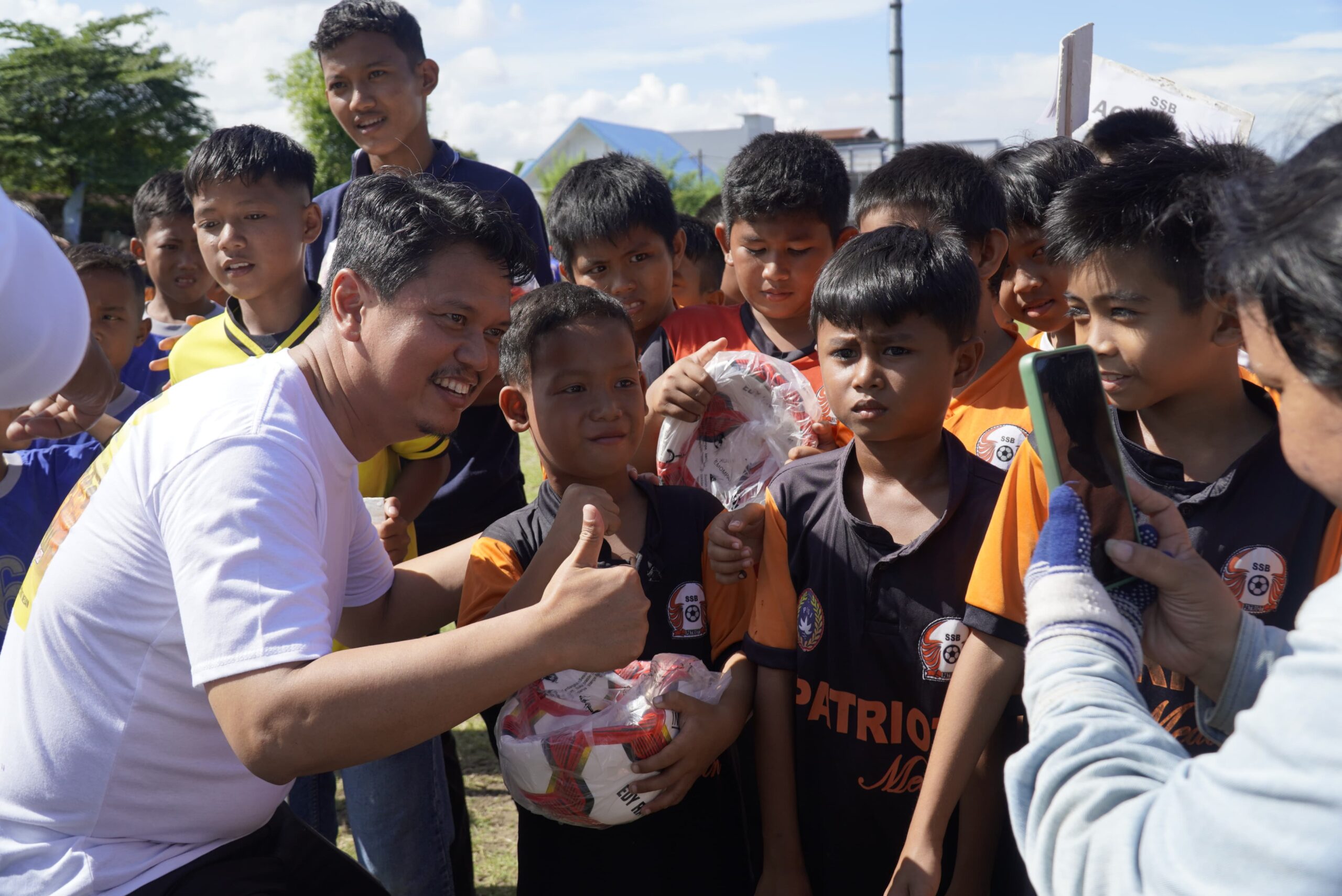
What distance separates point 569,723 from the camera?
7.02 feet

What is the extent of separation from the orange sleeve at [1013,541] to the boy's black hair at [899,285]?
479 mm

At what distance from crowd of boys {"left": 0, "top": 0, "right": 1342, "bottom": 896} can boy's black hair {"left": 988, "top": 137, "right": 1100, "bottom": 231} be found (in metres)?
0.02

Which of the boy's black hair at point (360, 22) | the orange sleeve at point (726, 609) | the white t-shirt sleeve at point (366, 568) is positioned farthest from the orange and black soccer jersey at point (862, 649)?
the boy's black hair at point (360, 22)

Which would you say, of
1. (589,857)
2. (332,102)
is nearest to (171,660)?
(589,857)

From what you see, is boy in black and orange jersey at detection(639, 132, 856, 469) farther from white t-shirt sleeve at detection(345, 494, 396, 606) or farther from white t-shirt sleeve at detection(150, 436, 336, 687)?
white t-shirt sleeve at detection(150, 436, 336, 687)

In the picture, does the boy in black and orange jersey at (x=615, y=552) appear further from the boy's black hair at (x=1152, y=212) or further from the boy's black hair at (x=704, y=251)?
the boy's black hair at (x=704, y=251)

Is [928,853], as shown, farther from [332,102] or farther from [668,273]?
[332,102]

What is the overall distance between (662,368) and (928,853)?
1.80m

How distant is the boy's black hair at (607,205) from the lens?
370 centimetres

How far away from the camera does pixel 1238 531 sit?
75.0 inches

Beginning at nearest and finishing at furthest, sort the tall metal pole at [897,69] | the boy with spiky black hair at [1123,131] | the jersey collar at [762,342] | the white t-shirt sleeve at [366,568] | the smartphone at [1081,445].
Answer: the smartphone at [1081,445] < the white t-shirt sleeve at [366,568] < the jersey collar at [762,342] < the boy with spiky black hair at [1123,131] < the tall metal pole at [897,69]

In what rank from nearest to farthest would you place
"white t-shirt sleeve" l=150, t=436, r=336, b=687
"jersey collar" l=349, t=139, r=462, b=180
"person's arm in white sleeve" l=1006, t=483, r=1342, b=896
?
"person's arm in white sleeve" l=1006, t=483, r=1342, b=896 < "white t-shirt sleeve" l=150, t=436, r=336, b=687 < "jersey collar" l=349, t=139, r=462, b=180

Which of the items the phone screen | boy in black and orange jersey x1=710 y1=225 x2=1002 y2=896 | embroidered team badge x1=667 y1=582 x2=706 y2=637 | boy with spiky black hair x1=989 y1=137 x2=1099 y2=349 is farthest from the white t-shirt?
boy with spiky black hair x1=989 y1=137 x2=1099 y2=349

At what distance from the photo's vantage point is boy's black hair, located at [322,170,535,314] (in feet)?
7.24
